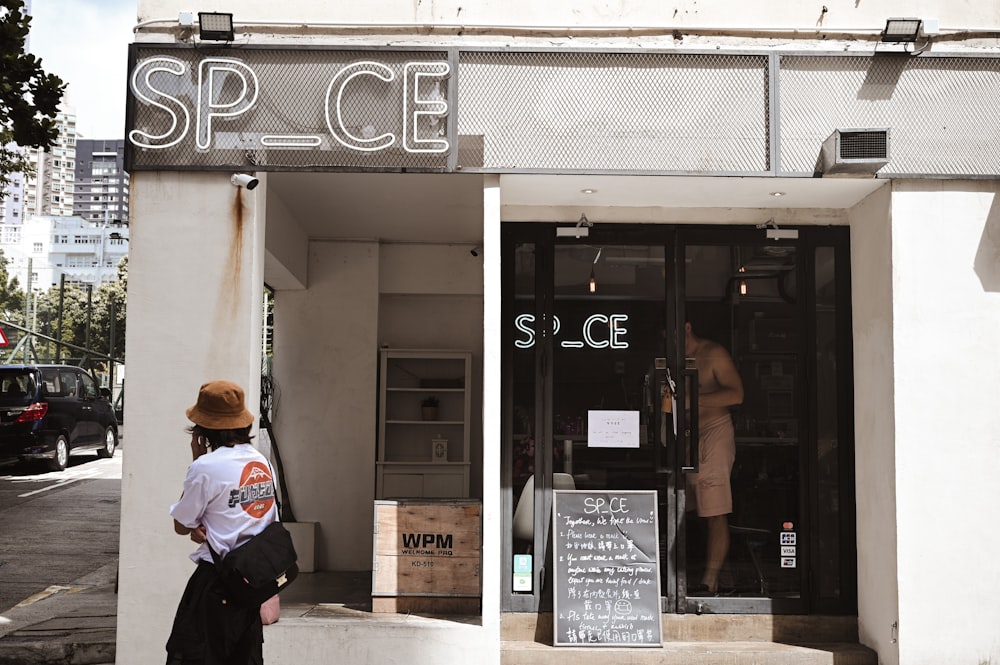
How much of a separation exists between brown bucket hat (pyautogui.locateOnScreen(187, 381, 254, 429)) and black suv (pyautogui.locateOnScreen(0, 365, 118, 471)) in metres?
12.6

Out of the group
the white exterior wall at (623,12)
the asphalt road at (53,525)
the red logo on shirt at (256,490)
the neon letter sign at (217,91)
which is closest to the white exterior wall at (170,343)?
the neon letter sign at (217,91)

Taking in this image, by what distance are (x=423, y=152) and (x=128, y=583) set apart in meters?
3.00

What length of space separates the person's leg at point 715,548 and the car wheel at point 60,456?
13.1 m

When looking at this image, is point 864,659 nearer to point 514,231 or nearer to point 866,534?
point 866,534

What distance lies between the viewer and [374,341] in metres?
8.89

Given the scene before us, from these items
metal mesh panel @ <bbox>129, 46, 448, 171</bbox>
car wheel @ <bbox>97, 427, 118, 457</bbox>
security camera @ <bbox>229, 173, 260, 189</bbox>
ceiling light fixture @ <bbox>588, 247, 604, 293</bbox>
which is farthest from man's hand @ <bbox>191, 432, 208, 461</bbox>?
car wheel @ <bbox>97, 427, 118, 457</bbox>

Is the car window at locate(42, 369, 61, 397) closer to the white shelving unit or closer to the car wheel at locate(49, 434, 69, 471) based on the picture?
the car wheel at locate(49, 434, 69, 471)

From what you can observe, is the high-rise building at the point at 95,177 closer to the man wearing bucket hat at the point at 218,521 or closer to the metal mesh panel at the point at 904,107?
the metal mesh panel at the point at 904,107

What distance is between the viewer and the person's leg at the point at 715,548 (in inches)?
241

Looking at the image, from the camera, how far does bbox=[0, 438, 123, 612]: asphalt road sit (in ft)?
28.8

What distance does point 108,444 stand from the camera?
723 inches

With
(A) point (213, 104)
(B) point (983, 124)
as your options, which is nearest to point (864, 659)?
(B) point (983, 124)

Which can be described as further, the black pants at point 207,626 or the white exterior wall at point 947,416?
the white exterior wall at point 947,416

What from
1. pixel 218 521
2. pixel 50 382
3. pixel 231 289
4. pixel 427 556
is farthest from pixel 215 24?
pixel 50 382
